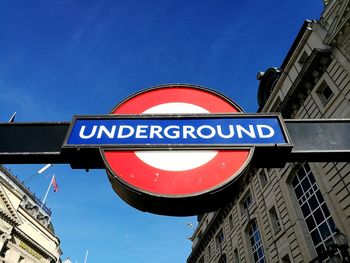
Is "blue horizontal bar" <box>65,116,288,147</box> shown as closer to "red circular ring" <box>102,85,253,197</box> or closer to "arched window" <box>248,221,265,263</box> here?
"red circular ring" <box>102,85,253,197</box>

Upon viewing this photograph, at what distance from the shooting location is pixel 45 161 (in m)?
2.32

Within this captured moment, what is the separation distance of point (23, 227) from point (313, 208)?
133ft

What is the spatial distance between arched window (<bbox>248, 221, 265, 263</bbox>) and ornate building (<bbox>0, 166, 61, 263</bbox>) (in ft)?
101

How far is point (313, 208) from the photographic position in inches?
671

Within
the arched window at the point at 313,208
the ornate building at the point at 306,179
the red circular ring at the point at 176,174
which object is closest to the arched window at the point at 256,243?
the ornate building at the point at 306,179

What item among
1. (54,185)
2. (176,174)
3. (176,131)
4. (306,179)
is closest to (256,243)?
(306,179)

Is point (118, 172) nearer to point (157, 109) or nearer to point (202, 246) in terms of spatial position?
point (157, 109)

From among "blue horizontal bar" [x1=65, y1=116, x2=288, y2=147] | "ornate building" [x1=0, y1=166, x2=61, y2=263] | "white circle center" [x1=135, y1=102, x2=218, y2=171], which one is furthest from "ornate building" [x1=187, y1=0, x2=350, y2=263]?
"ornate building" [x1=0, y1=166, x2=61, y2=263]

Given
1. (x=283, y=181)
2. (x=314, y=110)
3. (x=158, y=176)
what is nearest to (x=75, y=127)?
(x=158, y=176)

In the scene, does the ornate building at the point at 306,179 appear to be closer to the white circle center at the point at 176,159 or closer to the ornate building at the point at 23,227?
the white circle center at the point at 176,159

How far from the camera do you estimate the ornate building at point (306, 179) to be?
49.5 feet

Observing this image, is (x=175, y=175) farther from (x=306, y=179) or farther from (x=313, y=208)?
(x=306, y=179)

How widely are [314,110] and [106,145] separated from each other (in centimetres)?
1830

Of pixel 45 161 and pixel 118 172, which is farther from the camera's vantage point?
pixel 45 161
